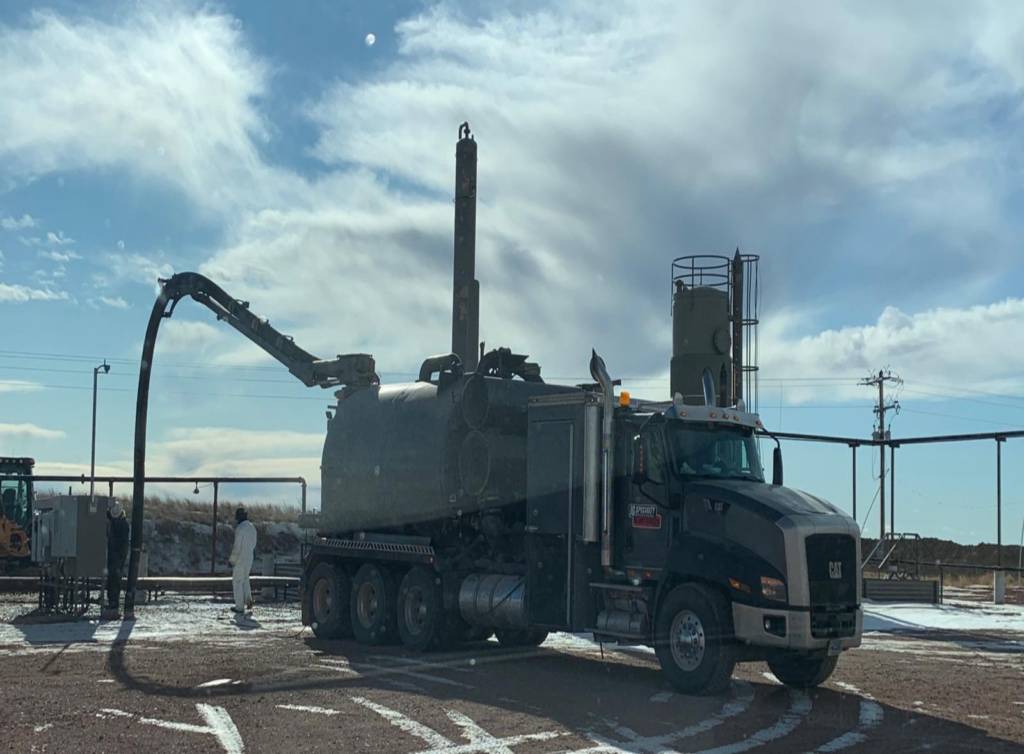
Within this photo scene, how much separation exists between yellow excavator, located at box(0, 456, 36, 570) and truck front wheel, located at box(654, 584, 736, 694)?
24721 millimetres

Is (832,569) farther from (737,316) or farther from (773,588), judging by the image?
(737,316)

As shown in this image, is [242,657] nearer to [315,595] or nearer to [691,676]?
[315,595]

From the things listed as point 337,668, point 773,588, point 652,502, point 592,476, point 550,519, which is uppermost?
point 592,476

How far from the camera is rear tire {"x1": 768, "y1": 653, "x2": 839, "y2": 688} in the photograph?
44.2ft

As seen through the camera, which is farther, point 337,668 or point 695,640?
point 337,668

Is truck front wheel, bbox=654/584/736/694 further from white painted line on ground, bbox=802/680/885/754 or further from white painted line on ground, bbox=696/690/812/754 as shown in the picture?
white painted line on ground, bbox=802/680/885/754

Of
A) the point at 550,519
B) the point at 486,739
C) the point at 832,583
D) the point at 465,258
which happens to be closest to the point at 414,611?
the point at 550,519

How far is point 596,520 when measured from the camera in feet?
48.3

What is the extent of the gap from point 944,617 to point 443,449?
13.3 m

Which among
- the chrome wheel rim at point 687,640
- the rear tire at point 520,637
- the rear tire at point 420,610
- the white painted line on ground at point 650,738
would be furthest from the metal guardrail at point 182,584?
the white painted line on ground at point 650,738

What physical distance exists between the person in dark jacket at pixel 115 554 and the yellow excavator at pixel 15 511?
1012cm

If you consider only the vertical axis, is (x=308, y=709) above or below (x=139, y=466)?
below

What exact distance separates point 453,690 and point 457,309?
73.5ft

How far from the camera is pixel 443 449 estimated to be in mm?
16859
